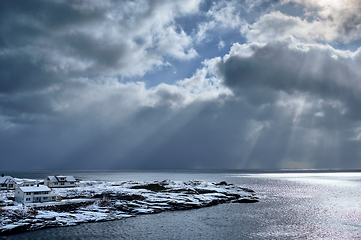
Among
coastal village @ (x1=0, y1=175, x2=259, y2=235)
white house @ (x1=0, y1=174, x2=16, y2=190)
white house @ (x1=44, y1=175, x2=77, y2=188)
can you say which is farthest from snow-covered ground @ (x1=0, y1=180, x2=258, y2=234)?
white house @ (x1=0, y1=174, x2=16, y2=190)

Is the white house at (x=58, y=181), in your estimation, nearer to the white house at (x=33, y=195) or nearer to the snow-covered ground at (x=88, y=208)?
the snow-covered ground at (x=88, y=208)

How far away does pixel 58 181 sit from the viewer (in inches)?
4651

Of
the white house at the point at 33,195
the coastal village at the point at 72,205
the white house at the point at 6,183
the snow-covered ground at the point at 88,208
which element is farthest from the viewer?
the white house at the point at 6,183

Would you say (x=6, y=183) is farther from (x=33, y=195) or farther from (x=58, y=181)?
(x=33, y=195)

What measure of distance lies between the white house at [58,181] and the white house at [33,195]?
4132cm

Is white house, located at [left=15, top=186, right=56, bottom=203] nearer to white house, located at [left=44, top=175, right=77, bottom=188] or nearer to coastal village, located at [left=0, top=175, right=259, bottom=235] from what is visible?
coastal village, located at [left=0, top=175, right=259, bottom=235]

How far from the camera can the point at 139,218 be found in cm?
6762

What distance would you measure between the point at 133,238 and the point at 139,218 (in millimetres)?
17448

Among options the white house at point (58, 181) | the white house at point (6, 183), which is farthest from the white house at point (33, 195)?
the white house at point (58, 181)

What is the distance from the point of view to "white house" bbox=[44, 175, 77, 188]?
116 m

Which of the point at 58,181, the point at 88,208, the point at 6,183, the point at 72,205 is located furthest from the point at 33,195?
the point at 58,181

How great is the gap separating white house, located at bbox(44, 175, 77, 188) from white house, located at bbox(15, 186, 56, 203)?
41322 mm

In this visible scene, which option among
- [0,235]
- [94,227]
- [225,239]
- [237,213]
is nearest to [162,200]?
[237,213]

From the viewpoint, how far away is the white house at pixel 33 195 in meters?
73.0
